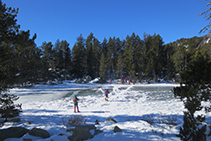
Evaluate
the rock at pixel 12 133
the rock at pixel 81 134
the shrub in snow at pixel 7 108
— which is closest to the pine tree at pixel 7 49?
the shrub in snow at pixel 7 108

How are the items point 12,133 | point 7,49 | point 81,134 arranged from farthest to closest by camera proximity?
1. point 7,49
2. point 12,133
3. point 81,134

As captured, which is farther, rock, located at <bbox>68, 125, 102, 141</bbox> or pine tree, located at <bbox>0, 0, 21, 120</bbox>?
pine tree, located at <bbox>0, 0, 21, 120</bbox>

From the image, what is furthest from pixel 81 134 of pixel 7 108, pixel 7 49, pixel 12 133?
pixel 7 49

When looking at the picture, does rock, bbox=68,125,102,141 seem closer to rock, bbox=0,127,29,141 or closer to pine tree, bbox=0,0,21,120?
rock, bbox=0,127,29,141

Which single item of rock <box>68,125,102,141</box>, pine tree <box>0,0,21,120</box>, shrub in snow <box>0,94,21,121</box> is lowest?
rock <box>68,125,102,141</box>

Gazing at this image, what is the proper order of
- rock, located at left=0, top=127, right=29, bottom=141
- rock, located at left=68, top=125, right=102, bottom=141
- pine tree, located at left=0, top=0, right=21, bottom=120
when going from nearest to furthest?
rock, located at left=68, top=125, right=102, bottom=141
rock, located at left=0, top=127, right=29, bottom=141
pine tree, located at left=0, top=0, right=21, bottom=120

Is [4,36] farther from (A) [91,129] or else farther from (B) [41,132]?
(A) [91,129]

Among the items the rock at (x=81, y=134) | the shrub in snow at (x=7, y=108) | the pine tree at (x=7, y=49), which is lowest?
the rock at (x=81, y=134)

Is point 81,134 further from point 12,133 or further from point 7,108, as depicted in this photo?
point 7,108

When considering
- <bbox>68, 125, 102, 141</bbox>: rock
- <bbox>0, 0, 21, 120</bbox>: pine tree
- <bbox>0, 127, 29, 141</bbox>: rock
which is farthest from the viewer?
<bbox>0, 0, 21, 120</bbox>: pine tree

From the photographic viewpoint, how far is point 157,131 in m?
4.77

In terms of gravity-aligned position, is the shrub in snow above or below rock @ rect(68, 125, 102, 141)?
above

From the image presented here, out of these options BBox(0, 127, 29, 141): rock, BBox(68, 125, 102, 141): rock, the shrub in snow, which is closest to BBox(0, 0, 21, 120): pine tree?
the shrub in snow

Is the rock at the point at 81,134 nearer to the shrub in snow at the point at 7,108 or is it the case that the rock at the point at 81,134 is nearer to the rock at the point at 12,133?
the rock at the point at 12,133
